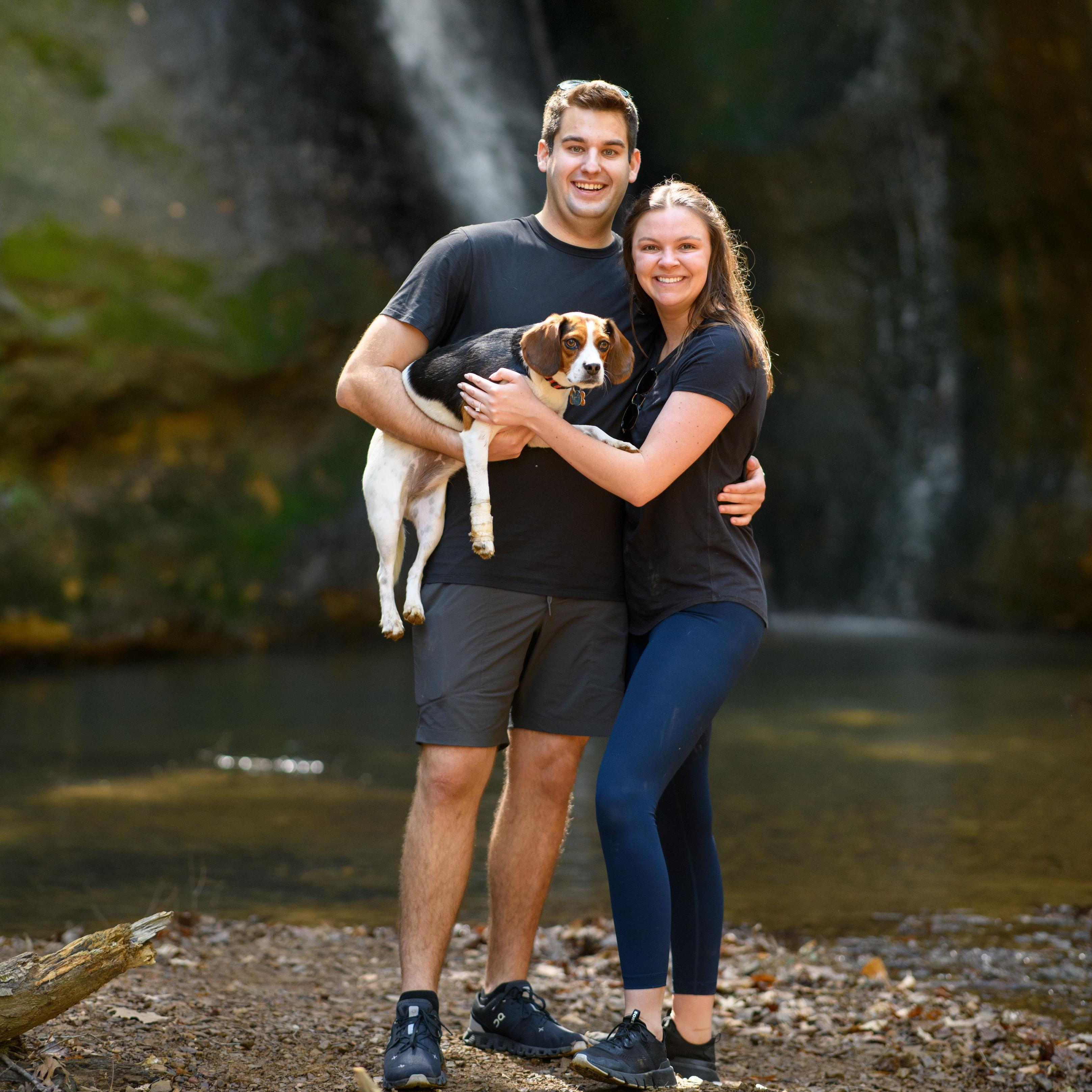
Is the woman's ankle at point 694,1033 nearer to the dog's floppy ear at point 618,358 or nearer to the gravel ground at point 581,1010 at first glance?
the gravel ground at point 581,1010

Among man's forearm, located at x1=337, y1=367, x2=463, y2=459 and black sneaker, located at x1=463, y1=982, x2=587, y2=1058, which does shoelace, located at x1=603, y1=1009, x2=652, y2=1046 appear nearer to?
black sneaker, located at x1=463, y1=982, x2=587, y2=1058

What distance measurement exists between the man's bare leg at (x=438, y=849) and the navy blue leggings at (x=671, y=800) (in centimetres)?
38

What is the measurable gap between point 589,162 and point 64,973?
212cm

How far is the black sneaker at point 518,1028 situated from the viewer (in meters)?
2.88

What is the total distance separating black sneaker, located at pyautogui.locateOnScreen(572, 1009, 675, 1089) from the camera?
247 centimetres

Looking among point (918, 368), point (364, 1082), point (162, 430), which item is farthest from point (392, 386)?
point (918, 368)

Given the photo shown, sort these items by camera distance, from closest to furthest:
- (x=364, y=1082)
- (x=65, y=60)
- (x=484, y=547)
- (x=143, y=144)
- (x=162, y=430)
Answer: (x=364, y=1082), (x=484, y=547), (x=65, y=60), (x=143, y=144), (x=162, y=430)

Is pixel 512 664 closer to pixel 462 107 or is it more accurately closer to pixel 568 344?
pixel 568 344

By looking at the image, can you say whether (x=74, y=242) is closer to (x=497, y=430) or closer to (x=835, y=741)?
(x=835, y=741)

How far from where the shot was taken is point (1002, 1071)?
3.01 m

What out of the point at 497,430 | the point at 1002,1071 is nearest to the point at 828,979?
the point at 1002,1071

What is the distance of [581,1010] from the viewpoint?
3.40 metres

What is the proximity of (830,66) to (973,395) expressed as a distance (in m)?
3.84

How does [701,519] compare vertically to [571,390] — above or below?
below
